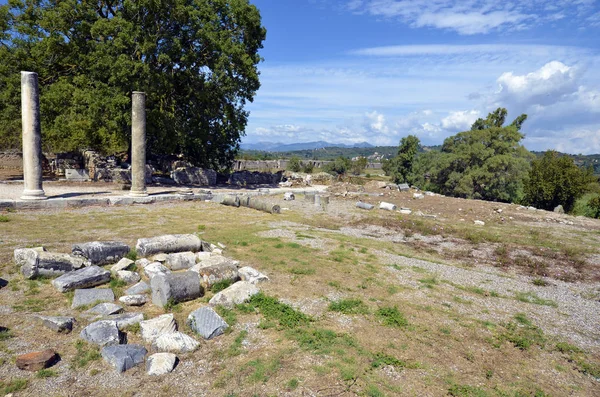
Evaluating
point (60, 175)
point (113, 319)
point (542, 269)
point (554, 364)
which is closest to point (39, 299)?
point (113, 319)

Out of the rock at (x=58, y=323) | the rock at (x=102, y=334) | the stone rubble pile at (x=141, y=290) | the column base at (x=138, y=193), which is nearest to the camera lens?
the stone rubble pile at (x=141, y=290)

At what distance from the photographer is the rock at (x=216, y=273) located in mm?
7715

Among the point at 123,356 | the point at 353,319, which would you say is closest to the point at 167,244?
the point at 123,356

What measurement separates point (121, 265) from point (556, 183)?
35.6 meters

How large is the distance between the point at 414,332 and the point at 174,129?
19934mm

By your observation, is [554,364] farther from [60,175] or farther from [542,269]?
[60,175]

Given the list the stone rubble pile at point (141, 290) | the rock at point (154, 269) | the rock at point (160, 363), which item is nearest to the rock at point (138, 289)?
the stone rubble pile at point (141, 290)

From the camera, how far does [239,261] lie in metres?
9.26

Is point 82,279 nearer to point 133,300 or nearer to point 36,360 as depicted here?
point 133,300

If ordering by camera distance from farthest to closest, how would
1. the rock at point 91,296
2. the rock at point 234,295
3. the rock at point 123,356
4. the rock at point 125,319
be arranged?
the rock at point 234,295, the rock at point 91,296, the rock at point 125,319, the rock at point 123,356

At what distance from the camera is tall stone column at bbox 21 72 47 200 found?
1515 centimetres

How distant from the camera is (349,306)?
7.11 metres

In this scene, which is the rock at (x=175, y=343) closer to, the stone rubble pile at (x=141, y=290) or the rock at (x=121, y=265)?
the stone rubble pile at (x=141, y=290)

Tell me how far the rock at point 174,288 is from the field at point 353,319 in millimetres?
166
